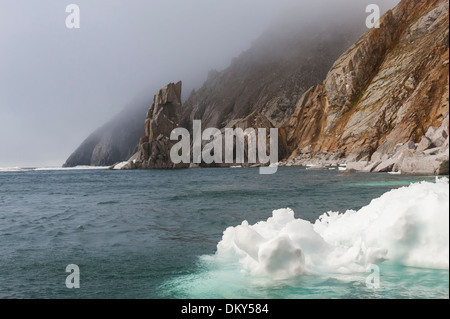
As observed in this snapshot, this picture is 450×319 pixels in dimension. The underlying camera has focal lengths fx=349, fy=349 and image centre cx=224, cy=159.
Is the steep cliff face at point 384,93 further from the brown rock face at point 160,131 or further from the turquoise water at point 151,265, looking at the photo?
the turquoise water at point 151,265

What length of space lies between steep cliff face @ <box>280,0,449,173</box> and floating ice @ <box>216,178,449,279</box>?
69021 millimetres

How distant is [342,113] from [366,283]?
112371 mm

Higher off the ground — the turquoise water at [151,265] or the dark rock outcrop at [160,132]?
the dark rock outcrop at [160,132]

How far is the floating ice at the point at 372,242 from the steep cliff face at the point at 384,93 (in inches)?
2717

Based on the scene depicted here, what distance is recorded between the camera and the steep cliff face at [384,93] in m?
76.2

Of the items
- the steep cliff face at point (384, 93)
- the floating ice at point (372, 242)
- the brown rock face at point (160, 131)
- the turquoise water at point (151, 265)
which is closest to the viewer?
the floating ice at point (372, 242)

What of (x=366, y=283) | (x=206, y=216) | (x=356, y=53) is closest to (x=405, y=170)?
(x=206, y=216)

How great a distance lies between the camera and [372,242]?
7816 millimetres

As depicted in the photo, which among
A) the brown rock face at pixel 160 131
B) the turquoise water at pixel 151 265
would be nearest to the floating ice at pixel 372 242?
the turquoise water at pixel 151 265

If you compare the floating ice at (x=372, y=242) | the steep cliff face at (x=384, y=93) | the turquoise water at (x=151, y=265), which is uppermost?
the steep cliff face at (x=384, y=93)

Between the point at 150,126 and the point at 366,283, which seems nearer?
the point at 366,283

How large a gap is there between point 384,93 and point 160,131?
100707mm

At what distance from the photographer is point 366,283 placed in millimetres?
7254
